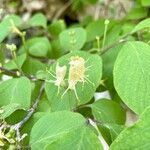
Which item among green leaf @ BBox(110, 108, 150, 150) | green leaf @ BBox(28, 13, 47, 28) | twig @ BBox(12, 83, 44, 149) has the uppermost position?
green leaf @ BBox(110, 108, 150, 150)

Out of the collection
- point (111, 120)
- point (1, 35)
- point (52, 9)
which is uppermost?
point (1, 35)

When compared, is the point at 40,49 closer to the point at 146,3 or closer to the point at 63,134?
the point at 146,3

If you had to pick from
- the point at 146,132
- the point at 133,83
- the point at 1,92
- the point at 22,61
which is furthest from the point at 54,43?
the point at 146,132

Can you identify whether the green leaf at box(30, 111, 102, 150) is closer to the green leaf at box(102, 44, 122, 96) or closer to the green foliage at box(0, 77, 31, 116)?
the green foliage at box(0, 77, 31, 116)

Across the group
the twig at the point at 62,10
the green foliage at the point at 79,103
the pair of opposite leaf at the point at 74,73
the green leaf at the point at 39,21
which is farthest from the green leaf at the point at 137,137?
the twig at the point at 62,10

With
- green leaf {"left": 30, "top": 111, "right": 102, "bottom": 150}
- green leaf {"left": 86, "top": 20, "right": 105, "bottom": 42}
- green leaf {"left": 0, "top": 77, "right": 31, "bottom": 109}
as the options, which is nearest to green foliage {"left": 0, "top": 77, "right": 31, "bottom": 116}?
green leaf {"left": 0, "top": 77, "right": 31, "bottom": 109}

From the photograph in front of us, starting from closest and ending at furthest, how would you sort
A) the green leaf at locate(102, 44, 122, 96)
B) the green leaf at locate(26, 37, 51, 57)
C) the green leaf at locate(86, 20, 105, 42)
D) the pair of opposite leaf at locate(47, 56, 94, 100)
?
the pair of opposite leaf at locate(47, 56, 94, 100), the green leaf at locate(102, 44, 122, 96), the green leaf at locate(26, 37, 51, 57), the green leaf at locate(86, 20, 105, 42)

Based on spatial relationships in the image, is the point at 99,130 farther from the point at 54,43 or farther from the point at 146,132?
the point at 54,43
